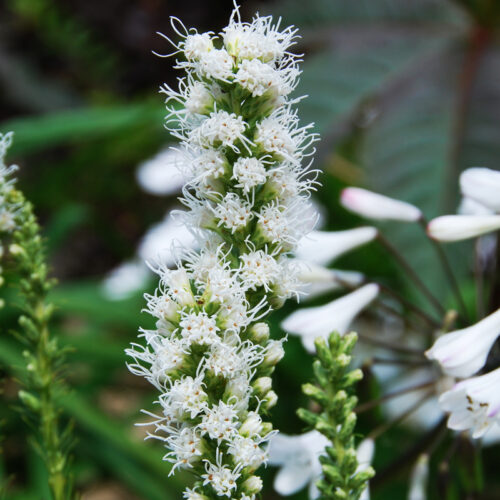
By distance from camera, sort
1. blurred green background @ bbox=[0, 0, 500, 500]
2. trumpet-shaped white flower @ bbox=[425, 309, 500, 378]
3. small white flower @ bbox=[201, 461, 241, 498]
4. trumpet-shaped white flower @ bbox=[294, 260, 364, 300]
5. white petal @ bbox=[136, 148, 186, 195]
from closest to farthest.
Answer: small white flower @ bbox=[201, 461, 241, 498] → trumpet-shaped white flower @ bbox=[425, 309, 500, 378] → trumpet-shaped white flower @ bbox=[294, 260, 364, 300] → blurred green background @ bbox=[0, 0, 500, 500] → white petal @ bbox=[136, 148, 186, 195]

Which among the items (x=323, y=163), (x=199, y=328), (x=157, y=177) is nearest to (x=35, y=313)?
(x=199, y=328)

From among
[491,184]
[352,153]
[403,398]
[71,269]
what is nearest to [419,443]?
[491,184]

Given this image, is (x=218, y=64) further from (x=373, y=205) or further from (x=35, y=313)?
(x=373, y=205)

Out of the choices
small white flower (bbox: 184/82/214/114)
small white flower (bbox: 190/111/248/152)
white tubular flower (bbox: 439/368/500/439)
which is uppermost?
small white flower (bbox: 184/82/214/114)

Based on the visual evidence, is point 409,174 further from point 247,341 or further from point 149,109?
point 247,341


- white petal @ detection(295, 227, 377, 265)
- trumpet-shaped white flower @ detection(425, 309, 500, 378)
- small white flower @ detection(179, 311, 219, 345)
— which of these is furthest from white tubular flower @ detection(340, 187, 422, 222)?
small white flower @ detection(179, 311, 219, 345)

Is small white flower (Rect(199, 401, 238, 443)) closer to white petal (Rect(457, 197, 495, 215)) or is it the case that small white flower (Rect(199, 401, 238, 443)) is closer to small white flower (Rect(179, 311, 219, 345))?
small white flower (Rect(179, 311, 219, 345))
